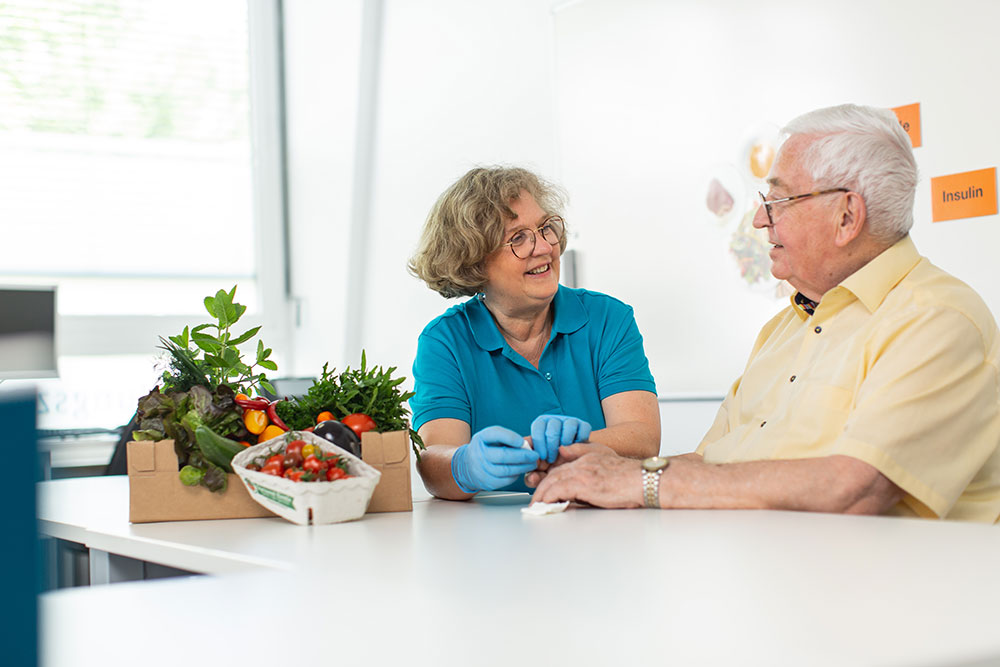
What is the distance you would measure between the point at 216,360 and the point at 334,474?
312 millimetres

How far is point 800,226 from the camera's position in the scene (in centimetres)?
162

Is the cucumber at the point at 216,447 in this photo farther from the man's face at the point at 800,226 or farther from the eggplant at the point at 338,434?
the man's face at the point at 800,226

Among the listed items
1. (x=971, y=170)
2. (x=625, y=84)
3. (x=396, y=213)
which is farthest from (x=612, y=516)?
(x=396, y=213)

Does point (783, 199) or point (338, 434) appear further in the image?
point (783, 199)

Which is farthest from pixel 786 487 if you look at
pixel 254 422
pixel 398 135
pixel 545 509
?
pixel 398 135

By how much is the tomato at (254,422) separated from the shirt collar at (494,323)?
Result: 665 mm

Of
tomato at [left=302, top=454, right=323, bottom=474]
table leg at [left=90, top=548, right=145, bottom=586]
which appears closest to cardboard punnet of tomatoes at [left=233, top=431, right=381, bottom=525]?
tomato at [left=302, top=454, right=323, bottom=474]

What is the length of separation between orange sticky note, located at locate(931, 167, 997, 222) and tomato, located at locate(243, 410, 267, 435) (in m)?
1.64

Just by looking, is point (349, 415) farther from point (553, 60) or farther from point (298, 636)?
point (553, 60)

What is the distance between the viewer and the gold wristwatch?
139 cm

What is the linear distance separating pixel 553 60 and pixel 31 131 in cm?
250

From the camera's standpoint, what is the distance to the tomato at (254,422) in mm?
1461

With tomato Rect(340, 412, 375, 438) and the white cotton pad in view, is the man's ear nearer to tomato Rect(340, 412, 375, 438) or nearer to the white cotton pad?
the white cotton pad

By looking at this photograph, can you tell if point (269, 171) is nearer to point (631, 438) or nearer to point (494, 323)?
point (494, 323)
